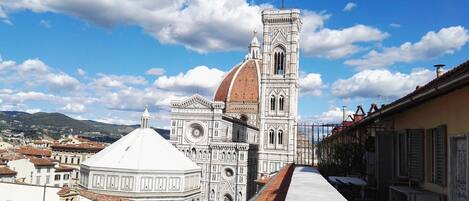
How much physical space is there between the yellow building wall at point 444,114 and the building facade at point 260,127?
115 ft

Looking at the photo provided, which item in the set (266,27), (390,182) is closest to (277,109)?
(266,27)

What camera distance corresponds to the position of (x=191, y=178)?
2838 cm

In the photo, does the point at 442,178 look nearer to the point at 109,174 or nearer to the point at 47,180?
the point at 109,174

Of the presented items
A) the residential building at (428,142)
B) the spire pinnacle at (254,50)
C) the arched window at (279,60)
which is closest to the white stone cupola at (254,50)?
the spire pinnacle at (254,50)

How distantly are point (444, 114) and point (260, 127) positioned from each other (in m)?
38.4

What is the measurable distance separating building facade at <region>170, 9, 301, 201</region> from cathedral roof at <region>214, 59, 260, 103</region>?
42.2ft

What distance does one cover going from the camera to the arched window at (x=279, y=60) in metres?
43.5

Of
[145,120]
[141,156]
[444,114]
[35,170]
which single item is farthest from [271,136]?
[444,114]

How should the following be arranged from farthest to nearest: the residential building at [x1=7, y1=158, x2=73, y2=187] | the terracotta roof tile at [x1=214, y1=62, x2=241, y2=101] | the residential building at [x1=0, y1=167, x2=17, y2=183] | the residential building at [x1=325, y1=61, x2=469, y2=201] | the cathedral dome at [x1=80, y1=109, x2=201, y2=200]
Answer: the terracotta roof tile at [x1=214, y1=62, x2=241, y2=101], the residential building at [x1=7, y1=158, x2=73, y2=187], the residential building at [x1=0, y1=167, x2=17, y2=183], the cathedral dome at [x1=80, y1=109, x2=201, y2=200], the residential building at [x1=325, y1=61, x2=469, y2=201]

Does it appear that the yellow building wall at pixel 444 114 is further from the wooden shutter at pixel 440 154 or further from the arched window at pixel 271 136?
the arched window at pixel 271 136

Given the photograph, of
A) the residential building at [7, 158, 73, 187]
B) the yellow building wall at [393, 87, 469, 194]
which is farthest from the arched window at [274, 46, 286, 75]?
the yellow building wall at [393, 87, 469, 194]

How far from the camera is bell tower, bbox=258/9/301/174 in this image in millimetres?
42312

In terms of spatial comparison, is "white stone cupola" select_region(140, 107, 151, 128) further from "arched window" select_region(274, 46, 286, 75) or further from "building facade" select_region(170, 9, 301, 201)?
"arched window" select_region(274, 46, 286, 75)

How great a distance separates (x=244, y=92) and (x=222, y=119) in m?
15.6
